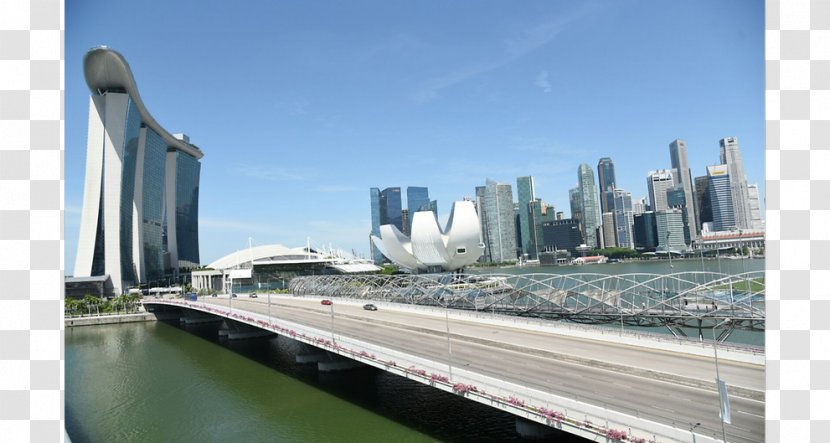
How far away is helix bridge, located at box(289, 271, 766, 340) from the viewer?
80.0ft

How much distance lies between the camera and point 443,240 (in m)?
63.1

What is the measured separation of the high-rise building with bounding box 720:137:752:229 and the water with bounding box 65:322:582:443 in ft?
493

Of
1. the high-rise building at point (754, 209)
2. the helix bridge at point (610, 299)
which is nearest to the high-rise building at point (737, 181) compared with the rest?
the high-rise building at point (754, 209)

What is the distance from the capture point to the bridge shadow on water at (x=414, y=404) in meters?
17.2

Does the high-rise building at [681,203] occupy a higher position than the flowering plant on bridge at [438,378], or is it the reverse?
the high-rise building at [681,203]

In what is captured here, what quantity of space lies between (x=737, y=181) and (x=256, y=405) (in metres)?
169

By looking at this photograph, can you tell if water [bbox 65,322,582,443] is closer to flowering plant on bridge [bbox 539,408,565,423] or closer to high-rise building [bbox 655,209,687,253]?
flowering plant on bridge [bbox 539,408,565,423]

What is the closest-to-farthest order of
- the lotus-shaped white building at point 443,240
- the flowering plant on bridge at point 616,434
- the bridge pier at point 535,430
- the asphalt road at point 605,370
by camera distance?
the flowering plant on bridge at point 616,434, the asphalt road at point 605,370, the bridge pier at point 535,430, the lotus-shaped white building at point 443,240

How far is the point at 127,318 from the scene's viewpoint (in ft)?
204

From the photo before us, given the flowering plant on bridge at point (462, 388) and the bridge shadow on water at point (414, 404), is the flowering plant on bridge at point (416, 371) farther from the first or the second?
the bridge shadow on water at point (414, 404)

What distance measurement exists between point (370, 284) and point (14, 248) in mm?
50284

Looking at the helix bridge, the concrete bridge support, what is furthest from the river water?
the helix bridge

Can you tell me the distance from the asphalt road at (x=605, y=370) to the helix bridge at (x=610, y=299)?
4.15 m

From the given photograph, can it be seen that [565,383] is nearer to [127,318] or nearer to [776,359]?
[776,359]
